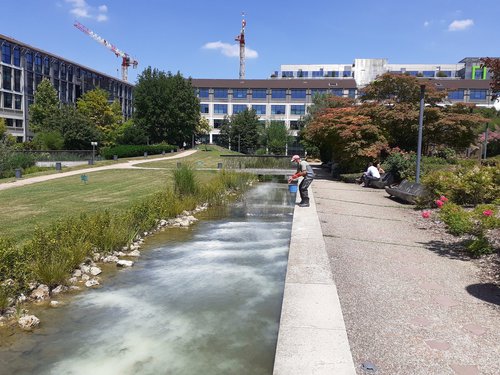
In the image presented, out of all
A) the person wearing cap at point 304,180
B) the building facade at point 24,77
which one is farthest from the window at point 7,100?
the person wearing cap at point 304,180

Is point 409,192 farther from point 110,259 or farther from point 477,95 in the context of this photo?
point 477,95

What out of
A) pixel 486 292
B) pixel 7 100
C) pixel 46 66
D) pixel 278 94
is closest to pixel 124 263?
pixel 486 292

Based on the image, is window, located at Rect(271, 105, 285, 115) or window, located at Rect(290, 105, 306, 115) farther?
window, located at Rect(271, 105, 285, 115)

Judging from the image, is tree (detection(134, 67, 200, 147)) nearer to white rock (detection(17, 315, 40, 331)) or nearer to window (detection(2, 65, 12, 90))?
window (detection(2, 65, 12, 90))

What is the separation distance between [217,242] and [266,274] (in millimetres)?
2598

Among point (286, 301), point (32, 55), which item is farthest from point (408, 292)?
point (32, 55)

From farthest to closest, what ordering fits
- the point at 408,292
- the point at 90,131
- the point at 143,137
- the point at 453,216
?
the point at 143,137 → the point at 90,131 → the point at 453,216 → the point at 408,292

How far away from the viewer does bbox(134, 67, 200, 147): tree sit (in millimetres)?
59531

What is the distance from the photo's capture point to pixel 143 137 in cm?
5616

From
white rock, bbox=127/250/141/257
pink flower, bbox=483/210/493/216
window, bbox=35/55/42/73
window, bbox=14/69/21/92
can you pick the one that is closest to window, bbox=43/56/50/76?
window, bbox=35/55/42/73

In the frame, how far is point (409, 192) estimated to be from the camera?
47.5 ft

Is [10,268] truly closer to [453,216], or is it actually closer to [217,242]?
[217,242]

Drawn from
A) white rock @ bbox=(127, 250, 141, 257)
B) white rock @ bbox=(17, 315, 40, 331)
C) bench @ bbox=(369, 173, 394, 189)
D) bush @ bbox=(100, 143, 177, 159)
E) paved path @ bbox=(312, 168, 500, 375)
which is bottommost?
white rock @ bbox=(17, 315, 40, 331)

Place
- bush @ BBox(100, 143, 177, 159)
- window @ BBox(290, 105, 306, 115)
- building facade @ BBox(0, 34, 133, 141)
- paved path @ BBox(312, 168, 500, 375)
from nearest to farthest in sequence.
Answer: paved path @ BBox(312, 168, 500, 375), bush @ BBox(100, 143, 177, 159), building facade @ BBox(0, 34, 133, 141), window @ BBox(290, 105, 306, 115)
